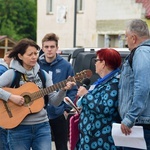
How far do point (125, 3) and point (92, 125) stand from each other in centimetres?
2502

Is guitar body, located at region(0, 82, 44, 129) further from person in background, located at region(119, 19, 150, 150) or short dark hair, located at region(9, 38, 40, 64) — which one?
person in background, located at region(119, 19, 150, 150)

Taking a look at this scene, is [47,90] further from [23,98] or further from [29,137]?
[29,137]

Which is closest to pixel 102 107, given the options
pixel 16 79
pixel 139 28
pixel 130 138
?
pixel 130 138

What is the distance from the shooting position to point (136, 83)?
18.9ft

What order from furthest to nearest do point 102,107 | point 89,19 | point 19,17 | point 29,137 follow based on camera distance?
1. point 19,17
2. point 89,19
3. point 29,137
4. point 102,107

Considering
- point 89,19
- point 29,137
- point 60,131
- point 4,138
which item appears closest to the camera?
point 29,137

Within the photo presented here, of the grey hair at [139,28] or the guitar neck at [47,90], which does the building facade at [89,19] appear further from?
the grey hair at [139,28]

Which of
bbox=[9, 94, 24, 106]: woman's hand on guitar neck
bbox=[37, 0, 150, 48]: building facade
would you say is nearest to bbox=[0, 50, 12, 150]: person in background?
bbox=[9, 94, 24, 106]: woman's hand on guitar neck

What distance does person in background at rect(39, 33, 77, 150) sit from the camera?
8.48 meters

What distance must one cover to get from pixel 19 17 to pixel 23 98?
52332mm

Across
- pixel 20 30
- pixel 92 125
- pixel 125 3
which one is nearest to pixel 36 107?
pixel 92 125

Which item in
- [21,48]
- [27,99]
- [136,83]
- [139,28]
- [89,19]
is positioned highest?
[139,28]

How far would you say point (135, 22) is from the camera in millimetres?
6105

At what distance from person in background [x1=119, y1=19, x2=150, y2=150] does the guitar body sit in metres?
1.27
